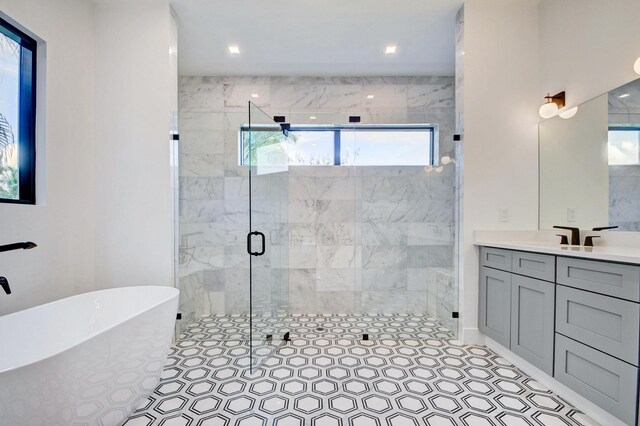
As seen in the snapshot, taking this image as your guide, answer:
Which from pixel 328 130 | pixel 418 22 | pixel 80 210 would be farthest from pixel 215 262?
pixel 418 22

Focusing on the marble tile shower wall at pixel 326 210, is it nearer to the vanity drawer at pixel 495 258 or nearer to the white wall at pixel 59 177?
A: the vanity drawer at pixel 495 258

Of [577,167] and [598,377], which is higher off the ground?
[577,167]

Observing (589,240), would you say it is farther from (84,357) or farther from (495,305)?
(84,357)

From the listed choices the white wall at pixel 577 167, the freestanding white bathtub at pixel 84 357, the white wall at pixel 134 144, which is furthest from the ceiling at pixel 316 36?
the freestanding white bathtub at pixel 84 357

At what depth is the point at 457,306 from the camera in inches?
109

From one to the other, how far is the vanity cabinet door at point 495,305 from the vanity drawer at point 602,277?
1.71 ft

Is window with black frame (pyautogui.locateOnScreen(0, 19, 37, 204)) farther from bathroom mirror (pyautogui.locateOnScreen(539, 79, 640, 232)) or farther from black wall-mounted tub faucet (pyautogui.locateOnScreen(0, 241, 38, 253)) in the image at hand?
bathroom mirror (pyautogui.locateOnScreen(539, 79, 640, 232))

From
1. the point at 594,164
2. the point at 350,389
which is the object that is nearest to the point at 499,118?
the point at 594,164

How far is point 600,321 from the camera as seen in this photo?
159 centimetres

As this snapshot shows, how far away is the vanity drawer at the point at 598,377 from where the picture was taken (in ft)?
4.70

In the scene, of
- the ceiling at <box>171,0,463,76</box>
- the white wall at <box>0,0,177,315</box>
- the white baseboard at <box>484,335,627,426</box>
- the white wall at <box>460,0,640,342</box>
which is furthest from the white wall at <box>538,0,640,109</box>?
the white wall at <box>0,0,177,315</box>

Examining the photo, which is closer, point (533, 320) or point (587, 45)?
point (533, 320)

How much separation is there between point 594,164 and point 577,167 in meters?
0.14

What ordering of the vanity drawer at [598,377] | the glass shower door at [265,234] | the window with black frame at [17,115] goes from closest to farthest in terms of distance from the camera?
1. the vanity drawer at [598,377]
2. the window with black frame at [17,115]
3. the glass shower door at [265,234]
